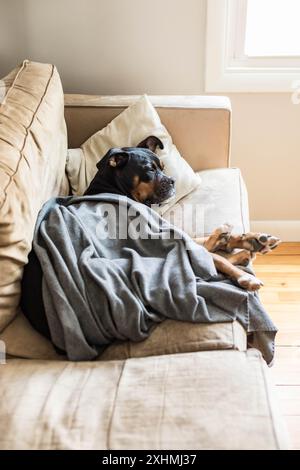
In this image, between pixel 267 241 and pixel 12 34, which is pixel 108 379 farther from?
pixel 12 34

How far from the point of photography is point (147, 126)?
2.05m

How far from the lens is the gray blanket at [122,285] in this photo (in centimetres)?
138

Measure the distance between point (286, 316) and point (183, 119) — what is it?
92 cm

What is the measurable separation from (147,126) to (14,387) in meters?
1.17

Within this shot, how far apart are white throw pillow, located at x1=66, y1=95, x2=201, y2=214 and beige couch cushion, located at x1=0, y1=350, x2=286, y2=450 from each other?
867mm

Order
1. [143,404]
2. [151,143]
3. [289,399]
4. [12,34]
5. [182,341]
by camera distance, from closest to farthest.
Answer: [143,404] → [182,341] → [289,399] → [151,143] → [12,34]

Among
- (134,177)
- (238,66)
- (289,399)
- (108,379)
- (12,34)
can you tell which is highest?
(12,34)

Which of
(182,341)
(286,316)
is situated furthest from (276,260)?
(182,341)

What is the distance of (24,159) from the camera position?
Result: 152 centimetres

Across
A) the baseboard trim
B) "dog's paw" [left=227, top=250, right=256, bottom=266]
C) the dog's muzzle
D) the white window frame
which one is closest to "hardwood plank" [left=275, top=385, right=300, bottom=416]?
"dog's paw" [left=227, top=250, right=256, bottom=266]

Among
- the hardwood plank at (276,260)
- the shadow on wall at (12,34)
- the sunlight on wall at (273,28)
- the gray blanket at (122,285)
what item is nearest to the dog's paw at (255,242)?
the gray blanket at (122,285)

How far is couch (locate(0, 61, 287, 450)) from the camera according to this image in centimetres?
109

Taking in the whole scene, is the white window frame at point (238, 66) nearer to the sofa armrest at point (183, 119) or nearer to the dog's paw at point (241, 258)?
the sofa armrest at point (183, 119)

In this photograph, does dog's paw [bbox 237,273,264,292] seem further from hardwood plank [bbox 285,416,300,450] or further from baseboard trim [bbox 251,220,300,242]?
baseboard trim [bbox 251,220,300,242]
